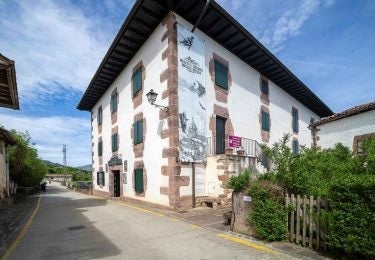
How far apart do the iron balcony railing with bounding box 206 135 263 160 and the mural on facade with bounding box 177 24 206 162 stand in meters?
0.49

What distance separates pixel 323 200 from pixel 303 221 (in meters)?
0.68

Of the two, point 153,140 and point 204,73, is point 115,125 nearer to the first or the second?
point 153,140

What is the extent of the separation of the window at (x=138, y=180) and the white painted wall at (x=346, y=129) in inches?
384

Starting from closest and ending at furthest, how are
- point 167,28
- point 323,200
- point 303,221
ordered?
1. point 323,200
2. point 303,221
3. point 167,28

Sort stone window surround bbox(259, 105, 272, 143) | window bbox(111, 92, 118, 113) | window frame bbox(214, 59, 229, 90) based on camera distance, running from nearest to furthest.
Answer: window frame bbox(214, 59, 229, 90) < stone window surround bbox(259, 105, 272, 143) < window bbox(111, 92, 118, 113)

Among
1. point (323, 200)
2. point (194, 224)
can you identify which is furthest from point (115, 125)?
point (323, 200)

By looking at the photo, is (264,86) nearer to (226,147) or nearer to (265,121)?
(265,121)

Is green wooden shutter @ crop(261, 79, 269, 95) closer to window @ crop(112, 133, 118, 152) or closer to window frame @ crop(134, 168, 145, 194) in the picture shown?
window frame @ crop(134, 168, 145, 194)

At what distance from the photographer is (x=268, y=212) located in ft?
19.7

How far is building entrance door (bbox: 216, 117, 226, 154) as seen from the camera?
13.3 metres

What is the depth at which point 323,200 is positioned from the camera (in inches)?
203

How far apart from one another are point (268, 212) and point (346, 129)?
9941mm

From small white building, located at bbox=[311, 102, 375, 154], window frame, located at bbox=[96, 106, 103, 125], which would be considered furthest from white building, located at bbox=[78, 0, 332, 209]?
small white building, located at bbox=[311, 102, 375, 154]

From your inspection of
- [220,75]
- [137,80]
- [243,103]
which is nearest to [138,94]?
[137,80]
